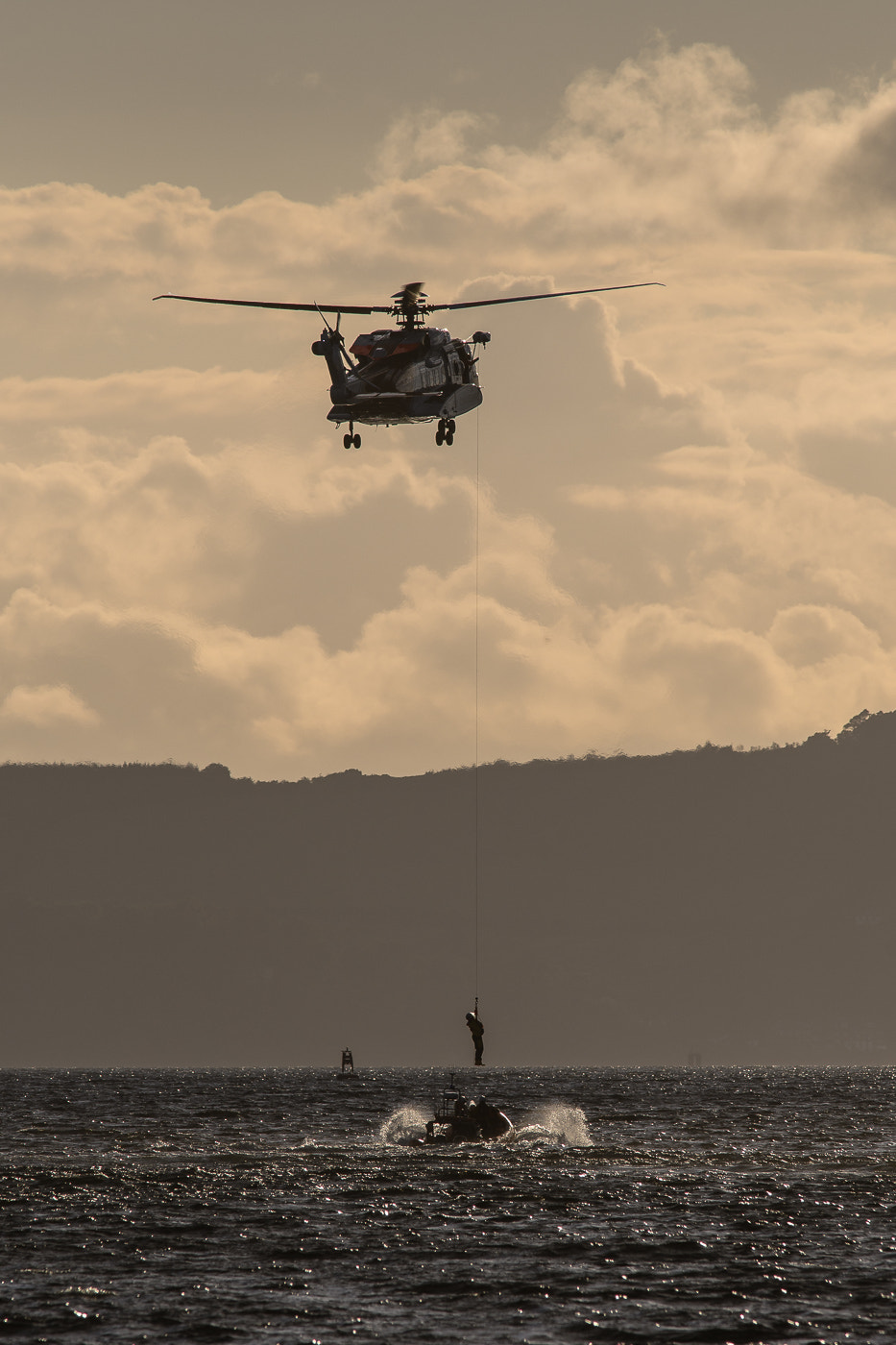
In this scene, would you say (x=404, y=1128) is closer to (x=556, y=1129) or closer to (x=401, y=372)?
(x=556, y=1129)

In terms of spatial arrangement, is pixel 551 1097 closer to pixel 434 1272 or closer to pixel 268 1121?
pixel 268 1121

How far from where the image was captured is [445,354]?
55.2 m

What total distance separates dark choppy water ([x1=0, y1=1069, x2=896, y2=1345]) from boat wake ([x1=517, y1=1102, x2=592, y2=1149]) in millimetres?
935

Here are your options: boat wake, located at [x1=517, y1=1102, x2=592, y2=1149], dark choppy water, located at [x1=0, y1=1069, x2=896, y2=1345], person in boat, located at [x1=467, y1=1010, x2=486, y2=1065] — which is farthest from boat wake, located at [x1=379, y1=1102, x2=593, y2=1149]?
person in boat, located at [x1=467, y1=1010, x2=486, y2=1065]

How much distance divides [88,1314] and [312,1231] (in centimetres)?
1334

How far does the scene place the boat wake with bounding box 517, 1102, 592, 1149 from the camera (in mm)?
85562

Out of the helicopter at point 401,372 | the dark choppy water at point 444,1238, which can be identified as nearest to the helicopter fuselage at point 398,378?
the helicopter at point 401,372

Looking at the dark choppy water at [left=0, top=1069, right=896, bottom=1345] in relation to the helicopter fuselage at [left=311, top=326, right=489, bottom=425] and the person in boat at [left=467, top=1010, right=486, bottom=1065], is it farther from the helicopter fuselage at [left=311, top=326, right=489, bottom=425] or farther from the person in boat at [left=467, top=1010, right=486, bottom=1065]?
the helicopter fuselage at [left=311, top=326, right=489, bottom=425]

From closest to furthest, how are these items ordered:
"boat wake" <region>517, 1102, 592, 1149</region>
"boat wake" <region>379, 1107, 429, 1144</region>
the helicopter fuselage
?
the helicopter fuselage, "boat wake" <region>517, 1102, 592, 1149</region>, "boat wake" <region>379, 1107, 429, 1144</region>

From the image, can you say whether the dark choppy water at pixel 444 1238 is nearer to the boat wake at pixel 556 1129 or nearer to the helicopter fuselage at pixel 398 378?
the boat wake at pixel 556 1129

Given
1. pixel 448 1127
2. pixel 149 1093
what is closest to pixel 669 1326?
pixel 448 1127

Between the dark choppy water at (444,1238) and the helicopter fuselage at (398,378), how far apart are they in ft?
86.7

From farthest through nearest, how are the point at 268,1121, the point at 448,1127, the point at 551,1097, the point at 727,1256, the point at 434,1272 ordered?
the point at 551,1097 < the point at 268,1121 < the point at 448,1127 < the point at 727,1256 < the point at 434,1272

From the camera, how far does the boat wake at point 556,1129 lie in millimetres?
85562
